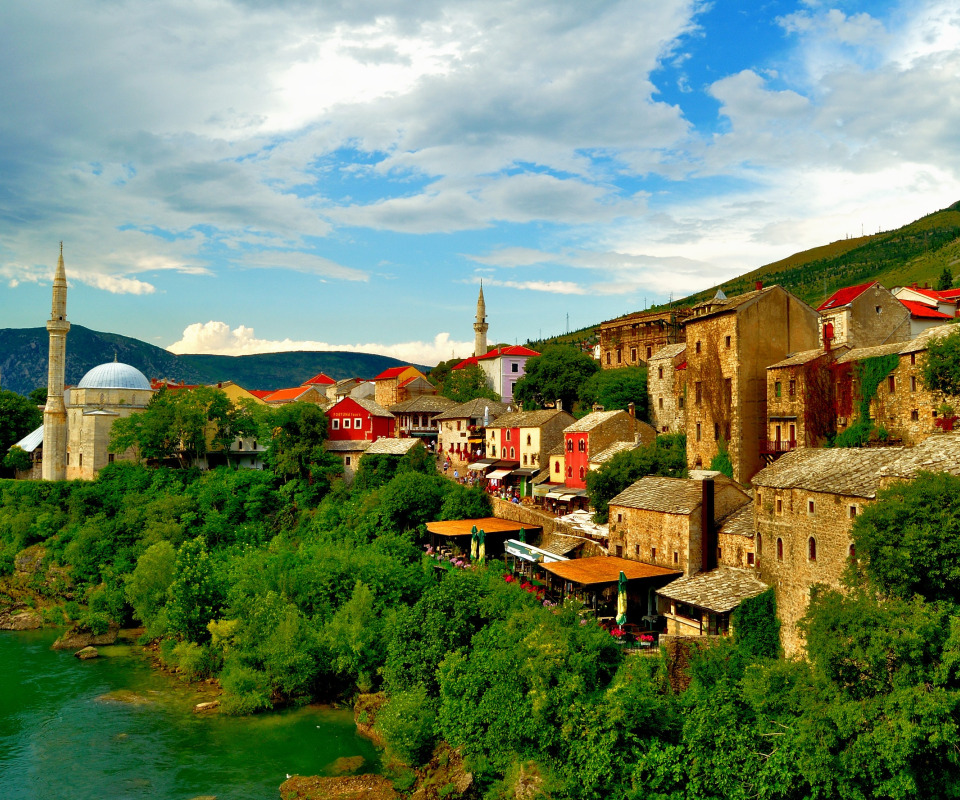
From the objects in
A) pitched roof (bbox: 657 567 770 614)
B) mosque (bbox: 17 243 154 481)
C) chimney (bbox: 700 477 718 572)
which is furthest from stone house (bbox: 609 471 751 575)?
mosque (bbox: 17 243 154 481)

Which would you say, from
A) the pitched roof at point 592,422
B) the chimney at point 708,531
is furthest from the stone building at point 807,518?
the pitched roof at point 592,422

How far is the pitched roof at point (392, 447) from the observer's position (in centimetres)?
5175

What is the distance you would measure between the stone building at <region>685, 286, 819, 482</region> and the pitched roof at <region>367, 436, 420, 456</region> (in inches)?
894

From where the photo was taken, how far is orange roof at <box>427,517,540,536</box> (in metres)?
36.9

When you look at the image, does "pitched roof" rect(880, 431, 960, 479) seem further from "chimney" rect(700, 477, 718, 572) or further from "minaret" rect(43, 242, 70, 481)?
"minaret" rect(43, 242, 70, 481)

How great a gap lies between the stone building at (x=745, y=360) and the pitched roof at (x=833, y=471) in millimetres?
7882

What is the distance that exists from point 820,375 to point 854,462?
29.9 feet

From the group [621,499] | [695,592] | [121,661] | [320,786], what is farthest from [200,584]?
[695,592]

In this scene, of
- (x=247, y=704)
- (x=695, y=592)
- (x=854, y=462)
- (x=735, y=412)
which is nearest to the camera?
(x=854, y=462)

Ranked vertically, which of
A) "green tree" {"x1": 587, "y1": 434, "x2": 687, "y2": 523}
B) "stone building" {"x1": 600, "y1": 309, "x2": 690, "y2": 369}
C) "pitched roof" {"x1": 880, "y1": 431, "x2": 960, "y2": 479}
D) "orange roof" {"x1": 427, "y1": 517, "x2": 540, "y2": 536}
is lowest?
"orange roof" {"x1": 427, "y1": 517, "x2": 540, "y2": 536}

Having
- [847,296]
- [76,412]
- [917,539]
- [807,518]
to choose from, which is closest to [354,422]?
[76,412]

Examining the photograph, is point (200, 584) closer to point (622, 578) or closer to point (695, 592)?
point (622, 578)

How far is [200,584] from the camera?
1369 inches

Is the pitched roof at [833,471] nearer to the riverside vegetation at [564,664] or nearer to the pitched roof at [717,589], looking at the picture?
the riverside vegetation at [564,664]
